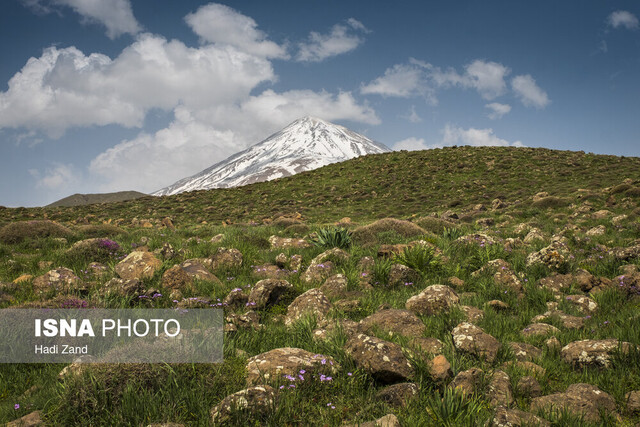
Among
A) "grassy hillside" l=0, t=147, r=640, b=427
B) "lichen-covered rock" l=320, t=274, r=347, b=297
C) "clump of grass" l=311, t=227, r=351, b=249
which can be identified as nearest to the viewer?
"grassy hillside" l=0, t=147, r=640, b=427

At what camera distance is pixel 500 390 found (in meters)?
2.86

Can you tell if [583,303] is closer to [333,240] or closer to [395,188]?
[333,240]

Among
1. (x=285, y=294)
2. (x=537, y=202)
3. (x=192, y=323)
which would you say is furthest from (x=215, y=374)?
(x=537, y=202)

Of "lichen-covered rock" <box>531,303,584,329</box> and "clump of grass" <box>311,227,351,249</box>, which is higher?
"clump of grass" <box>311,227,351,249</box>

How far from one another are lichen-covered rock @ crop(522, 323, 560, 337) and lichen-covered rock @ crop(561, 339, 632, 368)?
47 cm

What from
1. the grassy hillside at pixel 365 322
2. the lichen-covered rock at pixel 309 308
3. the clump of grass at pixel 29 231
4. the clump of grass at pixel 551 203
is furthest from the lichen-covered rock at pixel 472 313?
the clump of grass at pixel 551 203

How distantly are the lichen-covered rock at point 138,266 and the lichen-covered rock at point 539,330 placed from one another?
5.44 metres

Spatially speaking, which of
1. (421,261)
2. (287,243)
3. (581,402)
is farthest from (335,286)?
(287,243)

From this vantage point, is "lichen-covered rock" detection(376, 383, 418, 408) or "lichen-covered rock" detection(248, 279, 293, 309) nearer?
"lichen-covered rock" detection(376, 383, 418, 408)

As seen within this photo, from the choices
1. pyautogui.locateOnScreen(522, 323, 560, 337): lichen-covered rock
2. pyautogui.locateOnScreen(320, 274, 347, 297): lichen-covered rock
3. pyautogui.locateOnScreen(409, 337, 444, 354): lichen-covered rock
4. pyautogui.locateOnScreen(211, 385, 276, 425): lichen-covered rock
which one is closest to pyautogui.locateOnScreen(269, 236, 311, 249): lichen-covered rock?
pyautogui.locateOnScreen(320, 274, 347, 297): lichen-covered rock

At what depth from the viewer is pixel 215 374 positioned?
2961 mm

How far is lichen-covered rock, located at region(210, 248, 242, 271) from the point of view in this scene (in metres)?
6.56

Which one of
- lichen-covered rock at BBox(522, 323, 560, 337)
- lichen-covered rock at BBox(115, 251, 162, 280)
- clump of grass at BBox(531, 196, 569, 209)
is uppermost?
clump of grass at BBox(531, 196, 569, 209)

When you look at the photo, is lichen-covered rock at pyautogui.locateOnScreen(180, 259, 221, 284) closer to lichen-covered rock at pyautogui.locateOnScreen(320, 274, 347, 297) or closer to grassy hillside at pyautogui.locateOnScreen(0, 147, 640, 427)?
grassy hillside at pyautogui.locateOnScreen(0, 147, 640, 427)
